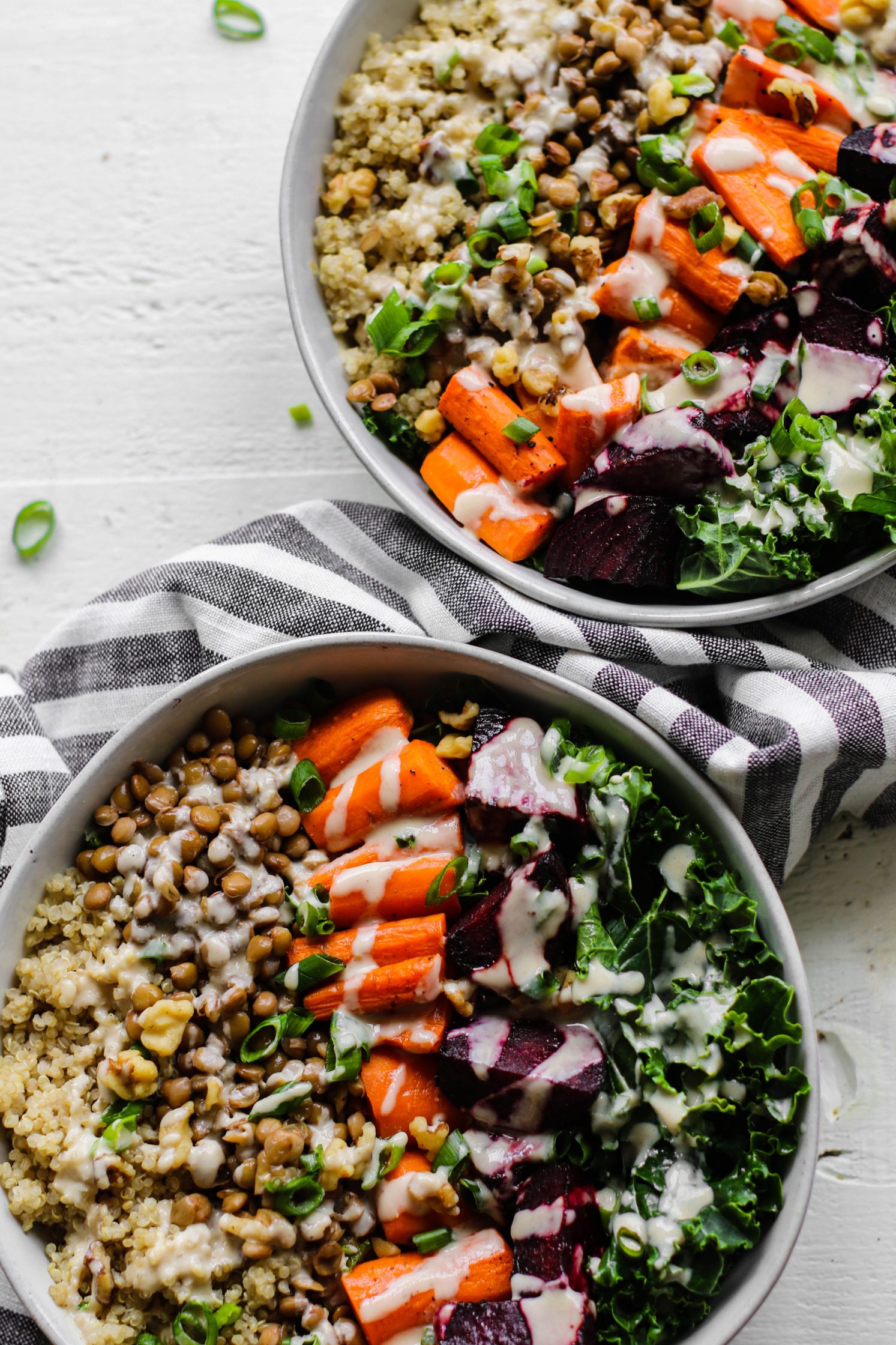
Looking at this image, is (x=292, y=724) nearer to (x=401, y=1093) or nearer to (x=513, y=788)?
(x=513, y=788)

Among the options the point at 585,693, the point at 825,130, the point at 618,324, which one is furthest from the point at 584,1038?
the point at 825,130

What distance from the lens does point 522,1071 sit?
2.08m

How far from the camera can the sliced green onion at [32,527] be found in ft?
9.18

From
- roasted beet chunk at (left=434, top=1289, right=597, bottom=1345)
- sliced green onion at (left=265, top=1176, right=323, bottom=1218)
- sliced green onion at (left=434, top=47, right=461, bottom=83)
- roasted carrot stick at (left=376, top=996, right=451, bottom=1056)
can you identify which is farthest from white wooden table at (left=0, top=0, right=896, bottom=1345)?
roasted beet chunk at (left=434, top=1289, right=597, bottom=1345)

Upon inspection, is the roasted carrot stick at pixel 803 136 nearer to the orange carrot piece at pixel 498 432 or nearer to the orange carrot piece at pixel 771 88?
the orange carrot piece at pixel 771 88

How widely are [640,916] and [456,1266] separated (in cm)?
70

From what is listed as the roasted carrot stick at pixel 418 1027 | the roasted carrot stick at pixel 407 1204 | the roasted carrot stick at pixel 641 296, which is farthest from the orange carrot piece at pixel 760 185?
the roasted carrot stick at pixel 407 1204

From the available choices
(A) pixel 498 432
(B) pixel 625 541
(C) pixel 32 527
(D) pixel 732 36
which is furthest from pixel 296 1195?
(D) pixel 732 36

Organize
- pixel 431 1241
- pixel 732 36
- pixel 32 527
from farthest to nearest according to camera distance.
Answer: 1. pixel 32 527
2. pixel 732 36
3. pixel 431 1241

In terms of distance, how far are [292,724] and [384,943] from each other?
1.56 ft

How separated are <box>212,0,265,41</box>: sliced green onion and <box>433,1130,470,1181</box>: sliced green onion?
255 cm

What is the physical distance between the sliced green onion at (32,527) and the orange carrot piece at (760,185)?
5.43ft

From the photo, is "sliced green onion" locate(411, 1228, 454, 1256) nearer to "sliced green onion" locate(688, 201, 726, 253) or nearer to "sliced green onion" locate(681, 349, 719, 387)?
"sliced green onion" locate(681, 349, 719, 387)

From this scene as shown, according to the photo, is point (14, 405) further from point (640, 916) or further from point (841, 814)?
point (841, 814)
